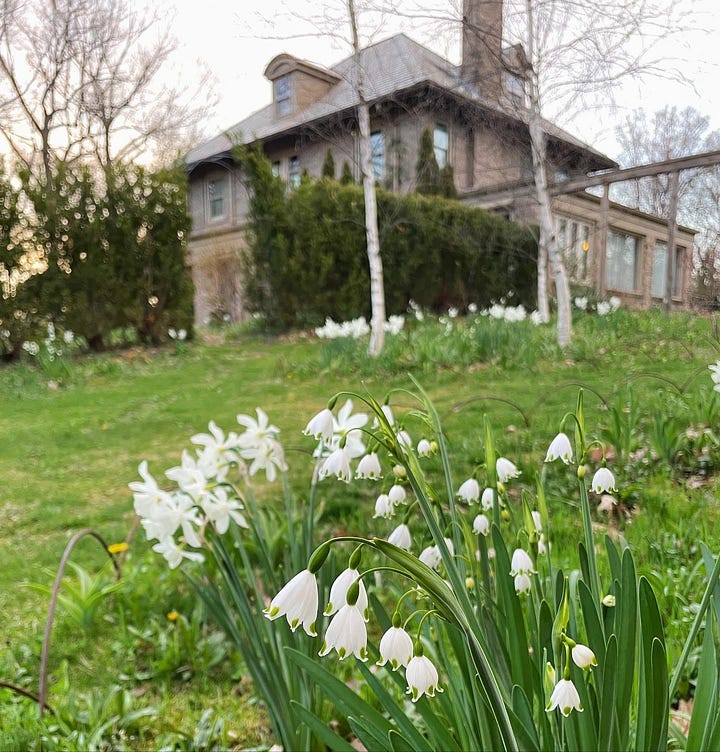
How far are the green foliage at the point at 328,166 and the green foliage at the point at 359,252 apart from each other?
0.34 meters

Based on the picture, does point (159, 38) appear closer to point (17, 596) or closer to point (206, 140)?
point (206, 140)

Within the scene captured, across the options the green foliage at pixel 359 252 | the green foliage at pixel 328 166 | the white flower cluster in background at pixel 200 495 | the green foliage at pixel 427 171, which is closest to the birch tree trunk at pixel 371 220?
the green foliage at pixel 427 171

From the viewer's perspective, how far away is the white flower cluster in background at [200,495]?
94 cm

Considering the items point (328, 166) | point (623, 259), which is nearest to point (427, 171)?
point (328, 166)

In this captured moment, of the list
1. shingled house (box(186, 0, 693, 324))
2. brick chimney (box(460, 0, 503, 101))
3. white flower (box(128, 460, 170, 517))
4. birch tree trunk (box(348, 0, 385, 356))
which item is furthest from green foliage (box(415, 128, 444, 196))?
white flower (box(128, 460, 170, 517))

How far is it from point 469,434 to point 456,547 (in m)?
1.33

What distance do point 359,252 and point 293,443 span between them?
323cm

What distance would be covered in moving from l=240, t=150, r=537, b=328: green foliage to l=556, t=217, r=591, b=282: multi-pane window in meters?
2.11

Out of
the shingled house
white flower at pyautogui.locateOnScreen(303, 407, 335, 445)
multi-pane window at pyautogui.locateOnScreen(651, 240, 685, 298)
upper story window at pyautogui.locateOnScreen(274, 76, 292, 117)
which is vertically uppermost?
upper story window at pyautogui.locateOnScreen(274, 76, 292, 117)

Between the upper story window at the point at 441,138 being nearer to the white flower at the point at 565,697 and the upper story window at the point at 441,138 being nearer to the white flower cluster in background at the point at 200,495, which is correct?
the white flower cluster in background at the point at 200,495

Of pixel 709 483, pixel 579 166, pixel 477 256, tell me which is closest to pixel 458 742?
pixel 709 483

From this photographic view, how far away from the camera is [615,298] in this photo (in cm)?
169

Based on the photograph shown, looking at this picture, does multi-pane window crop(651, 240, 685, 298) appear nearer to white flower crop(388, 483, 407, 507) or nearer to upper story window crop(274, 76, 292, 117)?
white flower crop(388, 483, 407, 507)

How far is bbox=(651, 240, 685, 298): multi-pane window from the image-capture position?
1.16 m
